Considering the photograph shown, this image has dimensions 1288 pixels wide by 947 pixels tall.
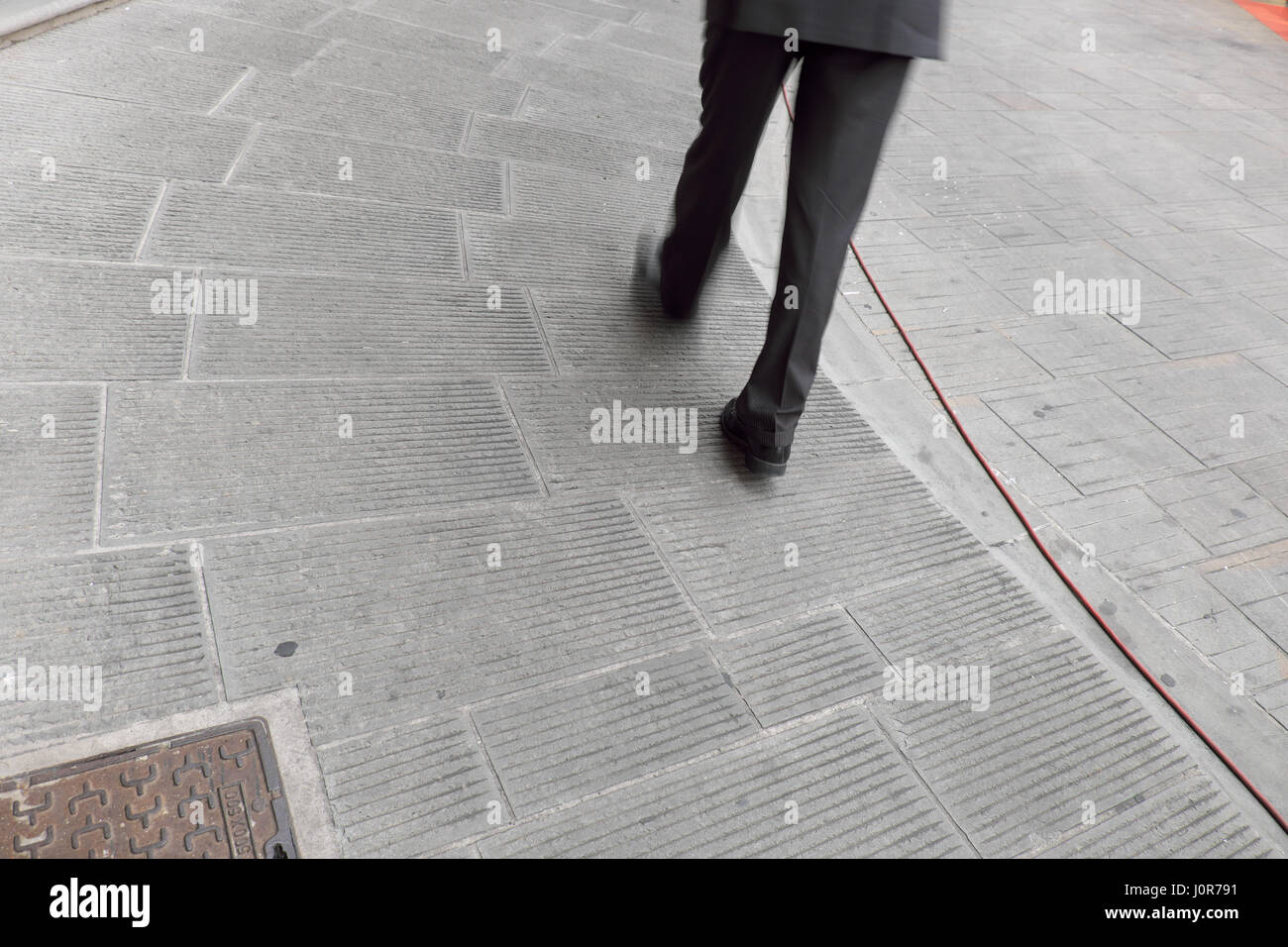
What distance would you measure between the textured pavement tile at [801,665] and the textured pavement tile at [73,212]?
2767 millimetres

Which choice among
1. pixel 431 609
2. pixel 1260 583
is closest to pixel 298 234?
pixel 431 609

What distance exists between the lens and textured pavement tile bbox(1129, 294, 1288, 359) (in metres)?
4.41

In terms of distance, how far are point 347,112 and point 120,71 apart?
1.19m

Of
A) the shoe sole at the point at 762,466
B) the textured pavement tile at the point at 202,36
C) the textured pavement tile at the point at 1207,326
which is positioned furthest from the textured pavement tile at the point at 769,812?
the textured pavement tile at the point at 202,36

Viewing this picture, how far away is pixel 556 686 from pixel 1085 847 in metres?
1.33

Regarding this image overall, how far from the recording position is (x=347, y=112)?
504 centimetres

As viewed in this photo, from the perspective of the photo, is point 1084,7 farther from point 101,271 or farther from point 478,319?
point 101,271

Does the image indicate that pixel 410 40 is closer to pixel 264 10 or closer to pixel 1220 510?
pixel 264 10

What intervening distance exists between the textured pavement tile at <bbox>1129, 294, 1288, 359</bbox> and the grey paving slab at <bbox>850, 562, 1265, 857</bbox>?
226cm

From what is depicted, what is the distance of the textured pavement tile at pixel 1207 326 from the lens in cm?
441

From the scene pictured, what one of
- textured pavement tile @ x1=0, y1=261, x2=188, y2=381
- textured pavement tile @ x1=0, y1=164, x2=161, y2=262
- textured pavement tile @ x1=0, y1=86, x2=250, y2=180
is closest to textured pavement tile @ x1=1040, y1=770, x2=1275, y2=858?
textured pavement tile @ x1=0, y1=261, x2=188, y2=381

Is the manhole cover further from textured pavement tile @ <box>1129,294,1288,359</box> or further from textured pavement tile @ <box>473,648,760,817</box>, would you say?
textured pavement tile @ <box>1129,294,1288,359</box>

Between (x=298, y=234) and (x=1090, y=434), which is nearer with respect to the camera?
(x=1090, y=434)

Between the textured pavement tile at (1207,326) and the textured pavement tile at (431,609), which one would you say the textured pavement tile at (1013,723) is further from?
the textured pavement tile at (1207,326)
